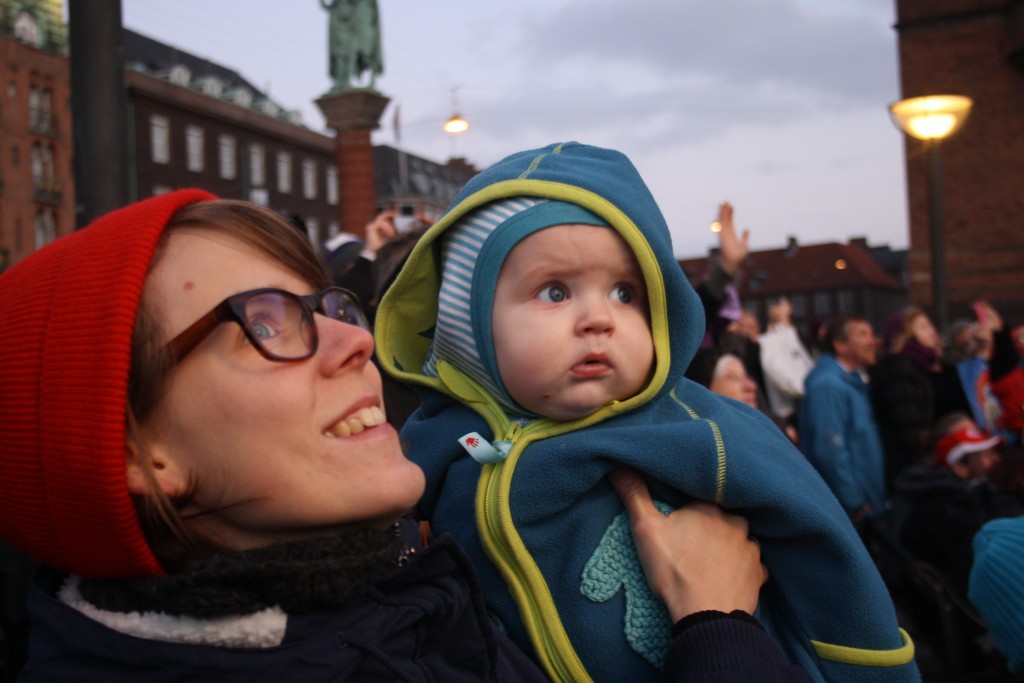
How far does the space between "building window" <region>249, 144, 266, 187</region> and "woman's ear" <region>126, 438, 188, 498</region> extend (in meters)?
44.9

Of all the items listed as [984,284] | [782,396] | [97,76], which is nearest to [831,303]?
[984,284]

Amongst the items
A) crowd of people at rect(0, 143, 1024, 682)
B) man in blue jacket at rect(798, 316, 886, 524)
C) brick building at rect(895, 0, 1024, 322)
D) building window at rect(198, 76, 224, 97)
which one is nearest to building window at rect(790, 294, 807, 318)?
building window at rect(198, 76, 224, 97)

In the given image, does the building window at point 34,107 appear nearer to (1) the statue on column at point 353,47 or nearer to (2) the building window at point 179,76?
(2) the building window at point 179,76

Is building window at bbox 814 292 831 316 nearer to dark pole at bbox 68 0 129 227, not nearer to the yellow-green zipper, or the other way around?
dark pole at bbox 68 0 129 227

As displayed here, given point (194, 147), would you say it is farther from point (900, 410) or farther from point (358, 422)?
point (358, 422)

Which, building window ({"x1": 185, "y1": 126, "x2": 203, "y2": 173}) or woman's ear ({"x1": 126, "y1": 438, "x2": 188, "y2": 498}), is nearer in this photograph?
woman's ear ({"x1": 126, "y1": 438, "x2": 188, "y2": 498})

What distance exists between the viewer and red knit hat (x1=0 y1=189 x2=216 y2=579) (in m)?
1.25

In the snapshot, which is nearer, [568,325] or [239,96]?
[568,325]

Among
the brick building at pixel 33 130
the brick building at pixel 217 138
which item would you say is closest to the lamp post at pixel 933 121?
the brick building at pixel 217 138

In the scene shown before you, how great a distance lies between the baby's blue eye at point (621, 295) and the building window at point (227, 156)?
1723 inches

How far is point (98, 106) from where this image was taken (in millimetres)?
3156

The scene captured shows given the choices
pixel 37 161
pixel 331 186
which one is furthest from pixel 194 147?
pixel 331 186

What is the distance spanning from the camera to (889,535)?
6570mm

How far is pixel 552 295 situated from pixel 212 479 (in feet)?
2.52
